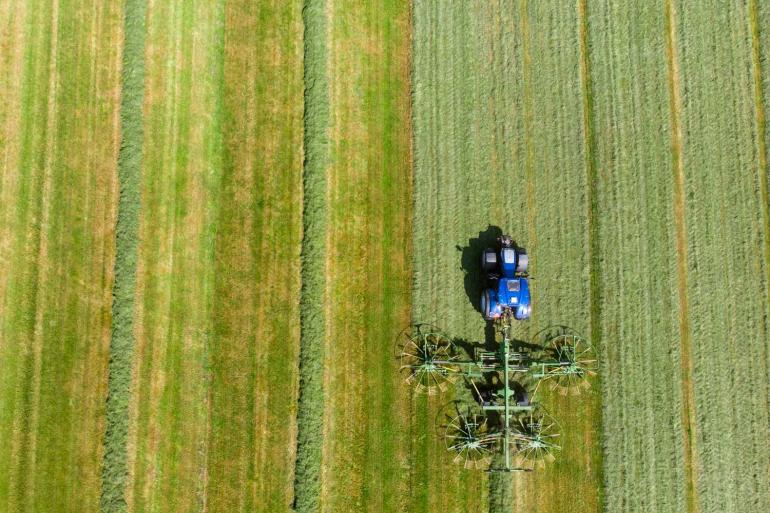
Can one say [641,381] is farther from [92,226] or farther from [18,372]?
[18,372]

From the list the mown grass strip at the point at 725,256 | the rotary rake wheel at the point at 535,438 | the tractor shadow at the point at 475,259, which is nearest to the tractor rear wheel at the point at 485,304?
the tractor shadow at the point at 475,259

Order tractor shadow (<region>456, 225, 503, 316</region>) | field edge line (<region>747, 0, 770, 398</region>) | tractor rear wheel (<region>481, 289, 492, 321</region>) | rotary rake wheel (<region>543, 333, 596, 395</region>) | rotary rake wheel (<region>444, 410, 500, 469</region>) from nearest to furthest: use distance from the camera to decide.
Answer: tractor rear wheel (<region>481, 289, 492, 321</region>) < rotary rake wheel (<region>444, 410, 500, 469</region>) < rotary rake wheel (<region>543, 333, 596, 395</region>) < tractor shadow (<region>456, 225, 503, 316</region>) < field edge line (<region>747, 0, 770, 398</region>)

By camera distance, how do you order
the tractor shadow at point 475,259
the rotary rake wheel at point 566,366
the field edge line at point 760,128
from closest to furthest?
1. the rotary rake wheel at point 566,366
2. the tractor shadow at point 475,259
3. the field edge line at point 760,128

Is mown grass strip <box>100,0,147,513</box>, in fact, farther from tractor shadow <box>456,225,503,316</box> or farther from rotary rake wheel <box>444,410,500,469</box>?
tractor shadow <box>456,225,503,316</box>

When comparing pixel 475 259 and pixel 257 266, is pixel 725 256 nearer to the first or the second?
pixel 475 259

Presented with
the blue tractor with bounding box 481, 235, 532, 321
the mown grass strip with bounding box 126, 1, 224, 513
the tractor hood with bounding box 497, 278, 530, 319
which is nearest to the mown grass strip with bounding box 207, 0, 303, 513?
the mown grass strip with bounding box 126, 1, 224, 513

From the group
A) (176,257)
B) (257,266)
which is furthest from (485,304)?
(176,257)

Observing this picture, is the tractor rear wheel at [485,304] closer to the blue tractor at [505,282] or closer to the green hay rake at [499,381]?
the blue tractor at [505,282]

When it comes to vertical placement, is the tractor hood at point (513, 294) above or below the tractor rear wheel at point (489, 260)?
below
